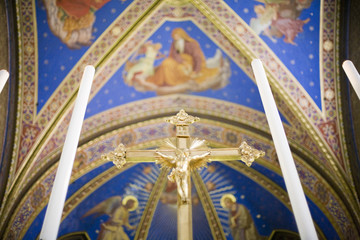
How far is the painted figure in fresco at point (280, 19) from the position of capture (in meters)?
7.04

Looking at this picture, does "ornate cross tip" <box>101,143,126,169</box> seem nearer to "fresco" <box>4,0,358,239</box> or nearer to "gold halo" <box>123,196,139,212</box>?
"fresco" <box>4,0,358,239</box>

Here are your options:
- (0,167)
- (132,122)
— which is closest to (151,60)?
(132,122)

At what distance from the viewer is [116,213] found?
9305 millimetres

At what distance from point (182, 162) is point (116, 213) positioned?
19.3ft

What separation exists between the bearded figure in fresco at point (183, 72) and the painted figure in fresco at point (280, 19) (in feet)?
3.49

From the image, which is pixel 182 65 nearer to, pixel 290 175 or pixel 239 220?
pixel 239 220

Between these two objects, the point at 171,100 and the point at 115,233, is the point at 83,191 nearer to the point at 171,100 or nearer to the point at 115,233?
the point at 115,233

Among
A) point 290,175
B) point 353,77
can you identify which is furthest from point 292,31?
point 290,175

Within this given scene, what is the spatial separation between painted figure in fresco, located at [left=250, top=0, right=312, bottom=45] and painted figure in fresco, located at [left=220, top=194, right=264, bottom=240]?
4127 mm

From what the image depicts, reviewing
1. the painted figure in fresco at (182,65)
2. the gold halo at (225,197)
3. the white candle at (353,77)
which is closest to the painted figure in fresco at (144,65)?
the painted figure in fresco at (182,65)

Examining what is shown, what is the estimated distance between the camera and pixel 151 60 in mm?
8086

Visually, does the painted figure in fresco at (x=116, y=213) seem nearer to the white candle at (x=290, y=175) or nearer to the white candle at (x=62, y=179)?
the white candle at (x=62, y=179)

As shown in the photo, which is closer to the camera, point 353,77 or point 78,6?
point 353,77

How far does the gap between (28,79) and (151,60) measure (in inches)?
96.1
